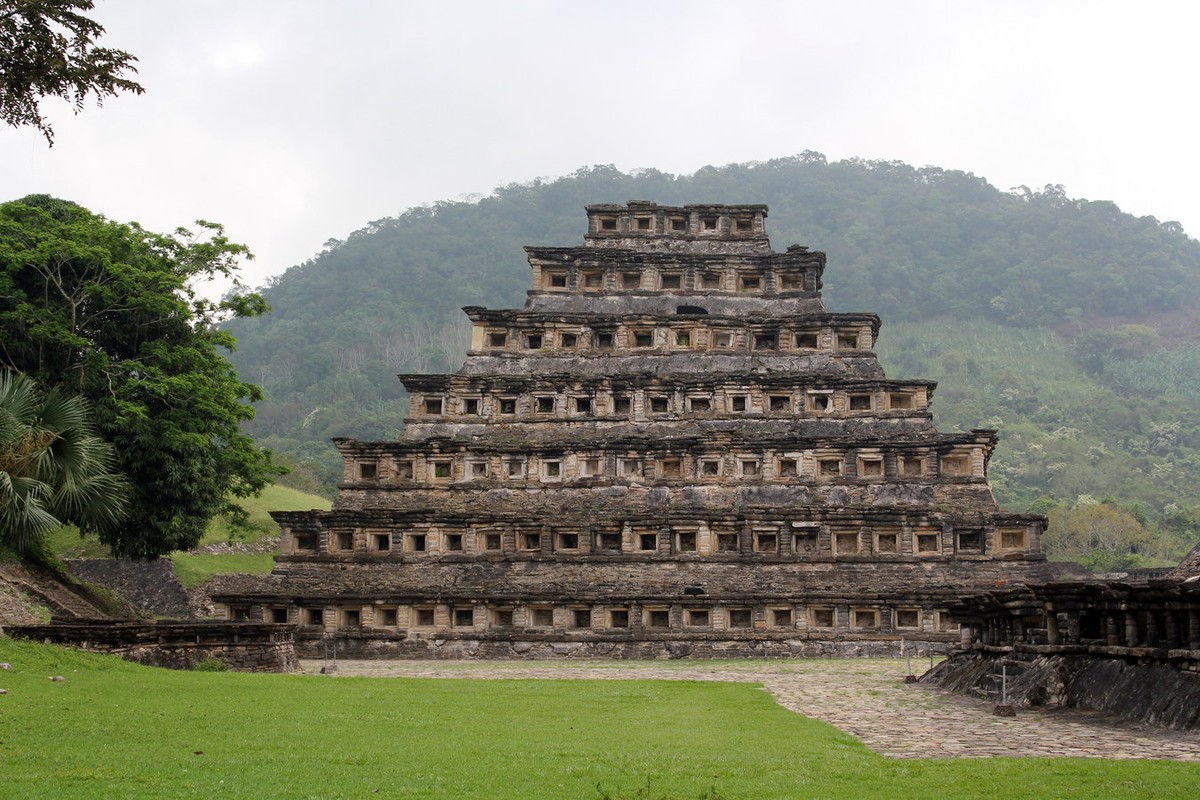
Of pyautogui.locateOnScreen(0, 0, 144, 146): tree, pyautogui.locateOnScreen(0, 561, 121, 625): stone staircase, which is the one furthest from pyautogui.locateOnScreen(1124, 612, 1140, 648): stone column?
pyautogui.locateOnScreen(0, 561, 121, 625): stone staircase

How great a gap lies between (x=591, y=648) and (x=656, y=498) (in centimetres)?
696

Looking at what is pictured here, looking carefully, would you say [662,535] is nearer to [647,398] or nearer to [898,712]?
[647,398]

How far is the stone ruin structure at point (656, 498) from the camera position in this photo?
3753 centimetres

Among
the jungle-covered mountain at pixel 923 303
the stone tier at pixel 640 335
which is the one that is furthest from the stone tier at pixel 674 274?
the jungle-covered mountain at pixel 923 303

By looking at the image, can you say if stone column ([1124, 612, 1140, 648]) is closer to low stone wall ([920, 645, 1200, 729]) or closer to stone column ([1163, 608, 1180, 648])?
low stone wall ([920, 645, 1200, 729])

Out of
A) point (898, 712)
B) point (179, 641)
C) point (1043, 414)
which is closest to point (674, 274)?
point (179, 641)

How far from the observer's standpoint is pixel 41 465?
22344 mm

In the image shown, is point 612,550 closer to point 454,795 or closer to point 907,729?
point 907,729

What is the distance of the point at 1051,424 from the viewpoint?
400 feet

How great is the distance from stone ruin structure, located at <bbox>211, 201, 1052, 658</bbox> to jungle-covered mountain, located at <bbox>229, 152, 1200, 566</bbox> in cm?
5702

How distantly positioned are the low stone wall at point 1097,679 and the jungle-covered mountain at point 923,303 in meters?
84.0

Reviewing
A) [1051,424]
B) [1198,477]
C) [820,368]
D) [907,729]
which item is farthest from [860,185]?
[907,729]

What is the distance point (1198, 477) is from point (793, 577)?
275 ft

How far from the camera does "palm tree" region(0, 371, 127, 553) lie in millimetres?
20938
